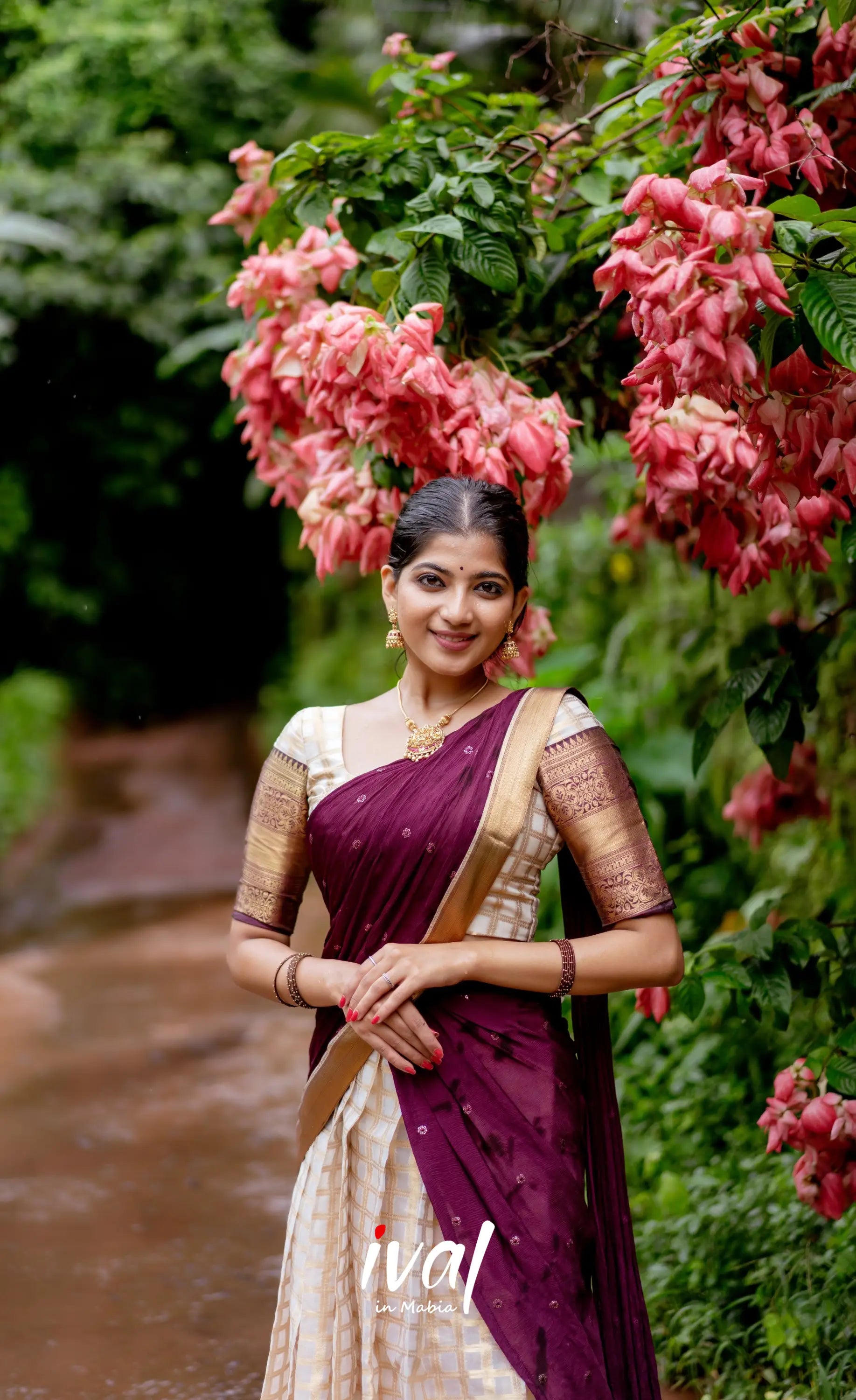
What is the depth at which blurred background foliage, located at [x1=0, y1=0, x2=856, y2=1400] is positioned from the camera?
10.8 ft

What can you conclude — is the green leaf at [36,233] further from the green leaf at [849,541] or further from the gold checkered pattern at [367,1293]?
the gold checkered pattern at [367,1293]

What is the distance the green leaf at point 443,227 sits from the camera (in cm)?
226

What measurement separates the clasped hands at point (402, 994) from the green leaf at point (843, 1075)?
0.91m

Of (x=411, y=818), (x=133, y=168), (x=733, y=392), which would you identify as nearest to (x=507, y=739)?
(x=411, y=818)

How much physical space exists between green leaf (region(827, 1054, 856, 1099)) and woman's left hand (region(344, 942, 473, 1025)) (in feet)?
3.03

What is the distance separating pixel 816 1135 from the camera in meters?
2.46

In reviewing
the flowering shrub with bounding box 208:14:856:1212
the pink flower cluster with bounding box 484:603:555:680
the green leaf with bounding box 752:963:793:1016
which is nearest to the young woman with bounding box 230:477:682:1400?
the flowering shrub with bounding box 208:14:856:1212

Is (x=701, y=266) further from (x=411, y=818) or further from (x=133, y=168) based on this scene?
(x=133, y=168)

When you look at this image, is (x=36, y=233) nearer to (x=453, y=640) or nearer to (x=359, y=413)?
(x=359, y=413)

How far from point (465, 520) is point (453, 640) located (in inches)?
7.0

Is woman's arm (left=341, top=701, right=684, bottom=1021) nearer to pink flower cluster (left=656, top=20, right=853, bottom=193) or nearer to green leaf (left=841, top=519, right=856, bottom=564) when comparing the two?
green leaf (left=841, top=519, right=856, bottom=564)

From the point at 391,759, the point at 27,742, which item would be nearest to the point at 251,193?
the point at 391,759

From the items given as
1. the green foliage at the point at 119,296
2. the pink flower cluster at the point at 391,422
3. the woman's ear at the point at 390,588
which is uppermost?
the green foliage at the point at 119,296

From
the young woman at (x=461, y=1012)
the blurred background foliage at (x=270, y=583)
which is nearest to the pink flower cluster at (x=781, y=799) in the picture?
the blurred background foliage at (x=270, y=583)
